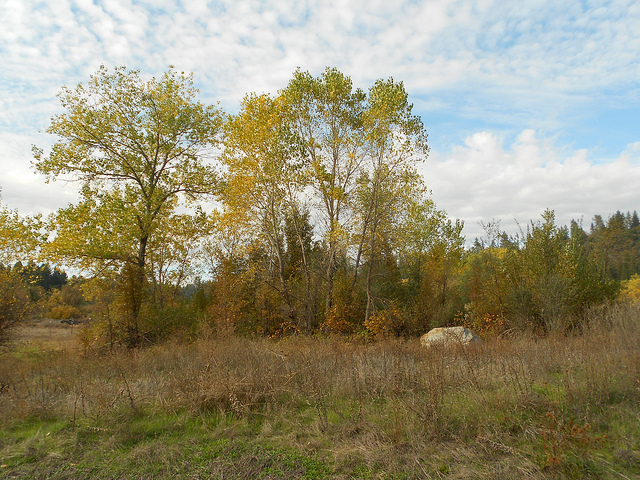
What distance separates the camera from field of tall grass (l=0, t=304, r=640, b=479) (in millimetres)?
4234

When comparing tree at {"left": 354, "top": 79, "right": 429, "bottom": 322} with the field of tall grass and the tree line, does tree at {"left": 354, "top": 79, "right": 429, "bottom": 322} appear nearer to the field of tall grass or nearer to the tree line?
the tree line

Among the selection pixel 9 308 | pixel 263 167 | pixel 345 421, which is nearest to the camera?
pixel 345 421

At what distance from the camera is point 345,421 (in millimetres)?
5414

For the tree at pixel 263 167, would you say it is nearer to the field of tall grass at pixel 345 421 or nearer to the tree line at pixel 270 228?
the tree line at pixel 270 228

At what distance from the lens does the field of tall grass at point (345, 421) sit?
13.9ft

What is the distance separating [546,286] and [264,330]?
44.2 ft

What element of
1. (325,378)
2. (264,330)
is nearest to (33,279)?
(264,330)

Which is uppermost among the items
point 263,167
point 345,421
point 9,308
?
point 263,167

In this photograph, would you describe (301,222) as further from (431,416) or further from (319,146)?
(431,416)

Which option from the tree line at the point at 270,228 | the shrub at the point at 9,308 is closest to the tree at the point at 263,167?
the tree line at the point at 270,228

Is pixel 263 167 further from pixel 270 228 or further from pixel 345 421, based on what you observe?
pixel 345 421

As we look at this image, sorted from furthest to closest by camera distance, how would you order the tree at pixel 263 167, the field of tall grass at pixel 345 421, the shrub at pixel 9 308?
the tree at pixel 263 167, the shrub at pixel 9 308, the field of tall grass at pixel 345 421

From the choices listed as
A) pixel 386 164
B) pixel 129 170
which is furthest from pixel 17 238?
pixel 386 164

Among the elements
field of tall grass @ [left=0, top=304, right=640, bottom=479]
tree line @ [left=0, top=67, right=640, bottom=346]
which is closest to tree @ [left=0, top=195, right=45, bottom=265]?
tree line @ [left=0, top=67, right=640, bottom=346]
